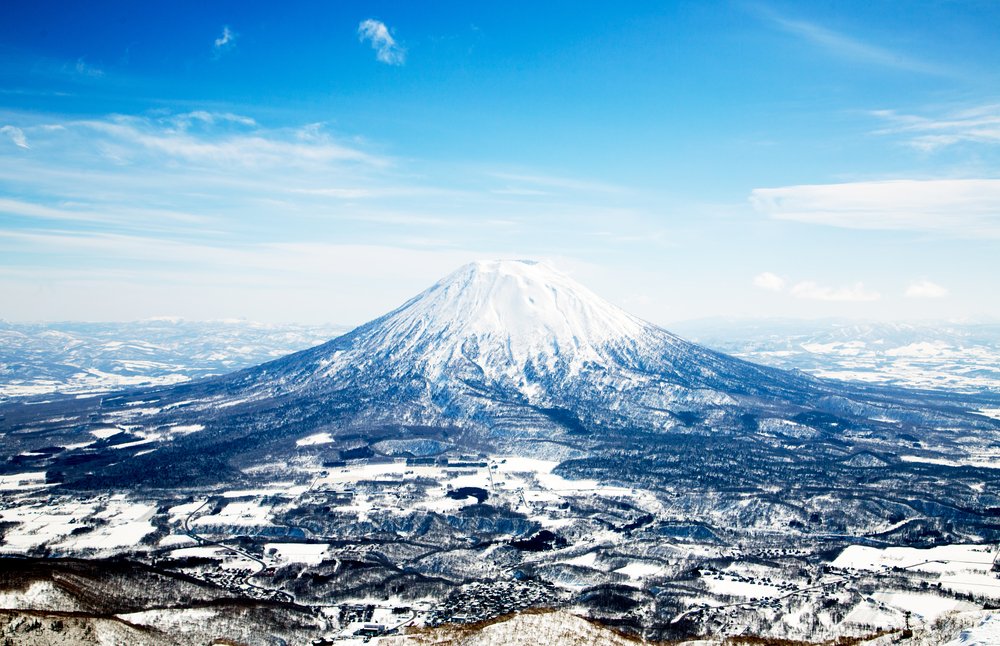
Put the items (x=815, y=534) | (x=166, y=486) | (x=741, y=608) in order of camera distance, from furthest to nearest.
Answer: (x=166, y=486) → (x=815, y=534) → (x=741, y=608)

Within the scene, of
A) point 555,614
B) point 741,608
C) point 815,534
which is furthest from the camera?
point 815,534

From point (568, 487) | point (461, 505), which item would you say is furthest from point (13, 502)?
point (568, 487)

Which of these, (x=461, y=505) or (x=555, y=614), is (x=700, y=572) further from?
(x=461, y=505)

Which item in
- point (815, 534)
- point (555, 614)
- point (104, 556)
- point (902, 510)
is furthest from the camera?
point (902, 510)

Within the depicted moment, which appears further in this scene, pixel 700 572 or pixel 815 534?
pixel 815 534

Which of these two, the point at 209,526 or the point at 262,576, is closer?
the point at 262,576

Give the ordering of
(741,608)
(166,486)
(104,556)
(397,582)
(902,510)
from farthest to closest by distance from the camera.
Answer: (166,486) < (902,510) < (104,556) < (397,582) < (741,608)

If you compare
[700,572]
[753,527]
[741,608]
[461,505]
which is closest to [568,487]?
[461,505]

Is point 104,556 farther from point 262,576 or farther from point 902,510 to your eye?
point 902,510
